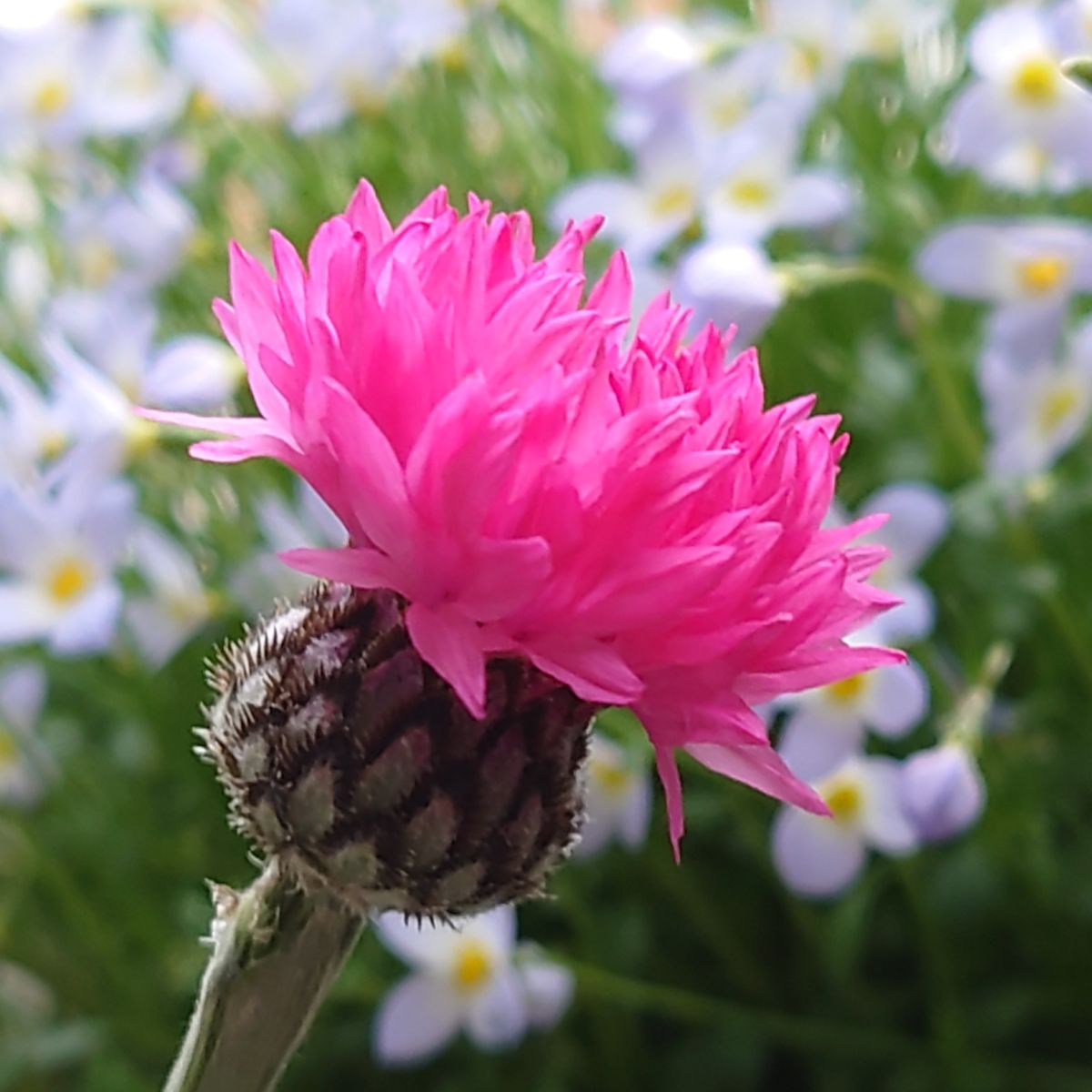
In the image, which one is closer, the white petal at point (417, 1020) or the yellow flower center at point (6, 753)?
the white petal at point (417, 1020)

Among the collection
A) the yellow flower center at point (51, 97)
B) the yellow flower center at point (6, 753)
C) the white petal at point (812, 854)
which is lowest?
the white petal at point (812, 854)

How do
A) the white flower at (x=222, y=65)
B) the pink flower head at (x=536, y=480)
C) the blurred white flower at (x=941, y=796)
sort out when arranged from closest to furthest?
the pink flower head at (x=536, y=480) → the blurred white flower at (x=941, y=796) → the white flower at (x=222, y=65)

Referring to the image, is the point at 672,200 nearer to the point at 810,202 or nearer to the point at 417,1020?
the point at 810,202

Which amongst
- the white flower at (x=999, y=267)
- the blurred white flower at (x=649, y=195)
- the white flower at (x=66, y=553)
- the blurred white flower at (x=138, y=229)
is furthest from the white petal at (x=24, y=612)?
the white flower at (x=999, y=267)

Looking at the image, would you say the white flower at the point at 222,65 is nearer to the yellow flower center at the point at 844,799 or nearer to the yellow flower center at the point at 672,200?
the yellow flower center at the point at 672,200

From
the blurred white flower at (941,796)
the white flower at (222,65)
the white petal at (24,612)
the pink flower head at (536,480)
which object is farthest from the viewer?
the white flower at (222,65)

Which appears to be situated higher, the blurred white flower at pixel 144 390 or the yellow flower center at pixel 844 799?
the blurred white flower at pixel 144 390

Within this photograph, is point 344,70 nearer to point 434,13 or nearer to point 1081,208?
point 434,13

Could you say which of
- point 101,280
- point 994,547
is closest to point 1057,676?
point 994,547
